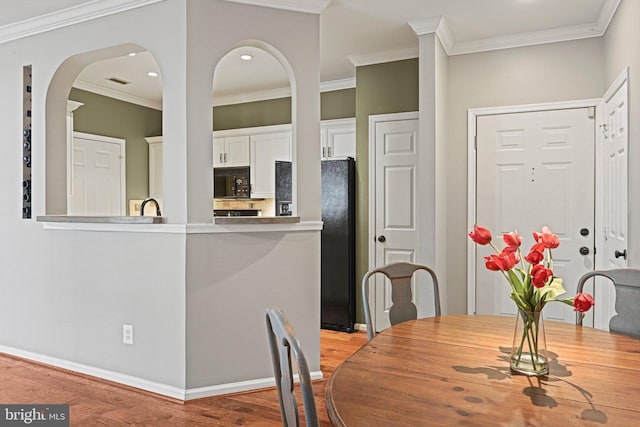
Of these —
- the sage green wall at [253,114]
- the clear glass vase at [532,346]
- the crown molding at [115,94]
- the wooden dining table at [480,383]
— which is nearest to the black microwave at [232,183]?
the sage green wall at [253,114]

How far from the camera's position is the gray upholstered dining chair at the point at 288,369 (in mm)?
1007

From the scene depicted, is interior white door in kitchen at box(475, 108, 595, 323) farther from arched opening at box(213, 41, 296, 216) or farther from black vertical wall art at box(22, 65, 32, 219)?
black vertical wall art at box(22, 65, 32, 219)

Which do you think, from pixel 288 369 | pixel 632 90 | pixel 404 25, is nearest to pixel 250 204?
pixel 404 25

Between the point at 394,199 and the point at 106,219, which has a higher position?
the point at 394,199

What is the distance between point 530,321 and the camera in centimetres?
137

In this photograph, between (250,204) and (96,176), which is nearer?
(96,176)

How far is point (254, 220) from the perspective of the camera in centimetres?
294

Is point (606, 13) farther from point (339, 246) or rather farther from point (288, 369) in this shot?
point (288, 369)

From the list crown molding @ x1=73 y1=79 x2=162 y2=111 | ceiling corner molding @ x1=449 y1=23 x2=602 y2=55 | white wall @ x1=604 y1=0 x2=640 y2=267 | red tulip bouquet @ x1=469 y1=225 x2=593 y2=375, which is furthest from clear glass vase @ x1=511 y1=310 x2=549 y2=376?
crown molding @ x1=73 y1=79 x2=162 y2=111

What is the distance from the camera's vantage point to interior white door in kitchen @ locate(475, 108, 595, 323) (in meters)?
3.65

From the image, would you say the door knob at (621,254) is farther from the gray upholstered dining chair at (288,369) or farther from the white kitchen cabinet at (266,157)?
the white kitchen cabinet at (266,157)

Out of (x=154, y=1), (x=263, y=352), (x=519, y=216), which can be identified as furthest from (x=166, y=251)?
(x=519, y=216)

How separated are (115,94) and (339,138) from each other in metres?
2.77

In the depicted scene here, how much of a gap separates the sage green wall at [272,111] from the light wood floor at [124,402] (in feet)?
9.15
